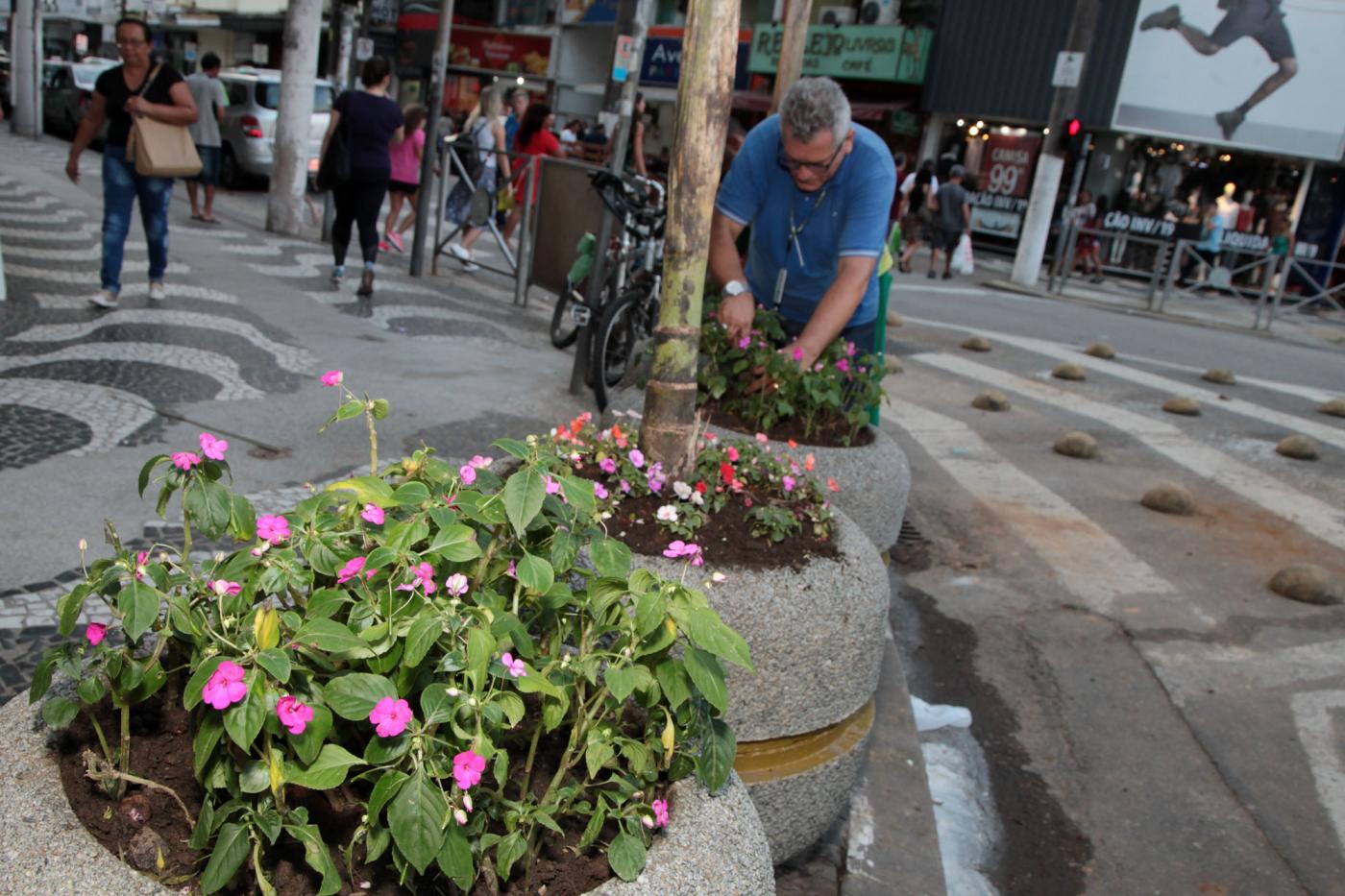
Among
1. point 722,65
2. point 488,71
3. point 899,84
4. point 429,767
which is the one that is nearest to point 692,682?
point 429,767

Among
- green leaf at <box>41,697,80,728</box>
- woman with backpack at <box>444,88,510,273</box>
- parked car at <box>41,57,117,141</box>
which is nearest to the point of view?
green leaf at <box>41,697,80,728</box>

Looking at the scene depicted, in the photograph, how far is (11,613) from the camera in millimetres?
3182

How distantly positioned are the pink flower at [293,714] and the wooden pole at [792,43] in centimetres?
560

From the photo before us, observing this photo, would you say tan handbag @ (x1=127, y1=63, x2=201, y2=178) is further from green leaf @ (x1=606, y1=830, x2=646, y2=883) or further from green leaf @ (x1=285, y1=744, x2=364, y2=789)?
green leaf @ (x1=606, y1=830, x2=646, y2=883)

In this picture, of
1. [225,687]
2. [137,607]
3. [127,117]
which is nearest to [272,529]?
[137,607]

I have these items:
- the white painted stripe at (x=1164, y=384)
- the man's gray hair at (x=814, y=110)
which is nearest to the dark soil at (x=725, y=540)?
the man's gray hair at (x=814, y=110)

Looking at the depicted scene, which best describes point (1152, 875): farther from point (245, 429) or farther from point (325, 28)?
point (325, 28)

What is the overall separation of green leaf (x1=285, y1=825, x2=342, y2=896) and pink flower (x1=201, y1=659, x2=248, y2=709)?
0.20 meters

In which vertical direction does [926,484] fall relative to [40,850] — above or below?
below

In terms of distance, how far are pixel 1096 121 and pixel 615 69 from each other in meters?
13.6

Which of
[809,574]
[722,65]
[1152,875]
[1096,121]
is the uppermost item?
[1096,121]

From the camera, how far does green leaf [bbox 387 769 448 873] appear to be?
4.73 feet

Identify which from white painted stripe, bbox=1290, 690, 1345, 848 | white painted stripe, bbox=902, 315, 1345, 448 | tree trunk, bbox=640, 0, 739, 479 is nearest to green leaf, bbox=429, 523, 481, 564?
tree trunk, bbox=640, 0, 739, 479

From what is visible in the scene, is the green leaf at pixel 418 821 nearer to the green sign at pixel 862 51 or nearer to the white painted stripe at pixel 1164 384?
the white painted stripe at pixel 1164 384
